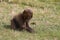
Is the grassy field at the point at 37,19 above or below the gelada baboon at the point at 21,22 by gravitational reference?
below

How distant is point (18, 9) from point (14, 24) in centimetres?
326

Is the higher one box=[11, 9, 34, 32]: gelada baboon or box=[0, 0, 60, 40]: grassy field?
box=[11, 9, 34, 32]: gelada baboon

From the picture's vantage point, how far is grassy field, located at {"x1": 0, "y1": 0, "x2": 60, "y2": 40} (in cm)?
831

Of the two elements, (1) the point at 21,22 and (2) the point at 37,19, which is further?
(2) the point at 37,19

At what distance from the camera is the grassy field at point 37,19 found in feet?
27.3

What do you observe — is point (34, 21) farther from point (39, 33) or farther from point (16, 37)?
point (16, 37)

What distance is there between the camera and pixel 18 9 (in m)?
12.3

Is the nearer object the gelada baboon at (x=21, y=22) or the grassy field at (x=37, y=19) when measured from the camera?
the grassy field at (x=37, y=19)

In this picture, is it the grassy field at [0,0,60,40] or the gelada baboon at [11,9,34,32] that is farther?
the gelada baboon at [11,9,34,32]

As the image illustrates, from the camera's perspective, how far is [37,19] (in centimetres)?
1086

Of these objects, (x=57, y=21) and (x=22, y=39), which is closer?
(x=22, y=39)

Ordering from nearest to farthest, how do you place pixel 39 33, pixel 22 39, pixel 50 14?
pixel 22 39 → pixel 39 33 → pixel 50 14

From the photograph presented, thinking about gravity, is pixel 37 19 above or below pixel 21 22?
below

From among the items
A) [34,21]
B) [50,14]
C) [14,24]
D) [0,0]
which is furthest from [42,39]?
[0,0]
